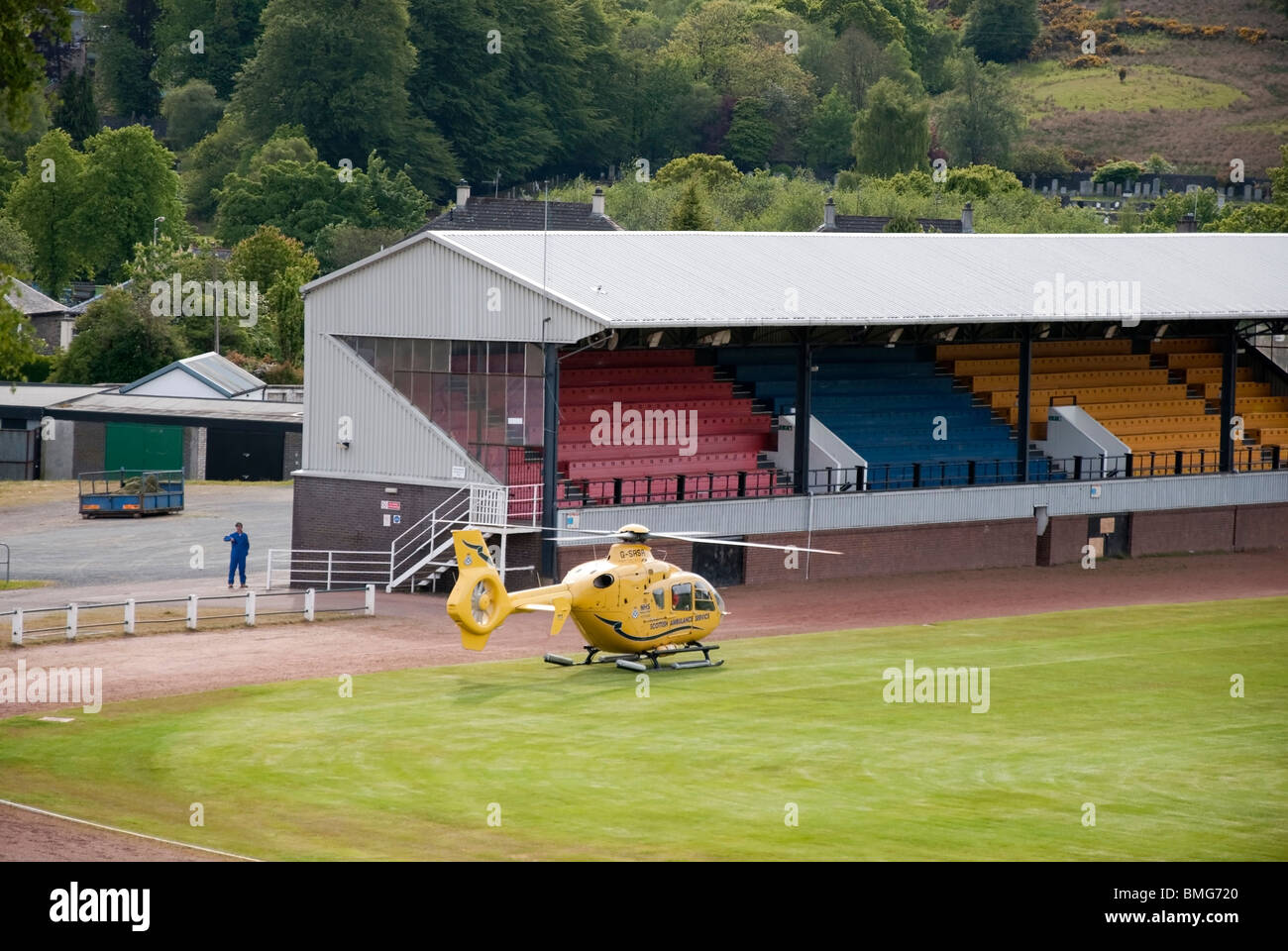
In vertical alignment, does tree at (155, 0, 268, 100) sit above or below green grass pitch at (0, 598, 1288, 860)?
above

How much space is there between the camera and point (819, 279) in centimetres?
5156

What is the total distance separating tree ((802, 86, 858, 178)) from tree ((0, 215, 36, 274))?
266 ft

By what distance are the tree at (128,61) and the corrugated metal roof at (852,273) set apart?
143862 mm

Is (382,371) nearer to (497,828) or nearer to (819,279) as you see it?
(819,279)

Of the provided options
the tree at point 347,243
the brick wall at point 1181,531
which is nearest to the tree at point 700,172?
the tree at point 347,243

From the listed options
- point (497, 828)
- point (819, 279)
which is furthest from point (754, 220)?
point (497, 828)

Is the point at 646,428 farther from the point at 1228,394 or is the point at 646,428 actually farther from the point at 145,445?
the point at 145,445

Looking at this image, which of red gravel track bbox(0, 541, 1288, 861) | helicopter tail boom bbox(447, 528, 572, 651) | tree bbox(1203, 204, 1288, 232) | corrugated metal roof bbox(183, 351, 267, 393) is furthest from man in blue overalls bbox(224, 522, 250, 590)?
tree bbox(1203, 204, 1288, 232)

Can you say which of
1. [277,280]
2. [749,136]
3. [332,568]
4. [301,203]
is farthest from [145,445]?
[749,136]

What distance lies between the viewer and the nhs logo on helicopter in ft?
159

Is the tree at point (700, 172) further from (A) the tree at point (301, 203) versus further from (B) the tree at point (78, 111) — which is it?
(B) the tree at point (78, 111)

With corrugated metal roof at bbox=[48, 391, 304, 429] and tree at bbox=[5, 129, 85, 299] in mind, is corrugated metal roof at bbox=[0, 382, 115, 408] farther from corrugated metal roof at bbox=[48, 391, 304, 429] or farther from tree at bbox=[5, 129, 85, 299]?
tree at bbox=[5, 129, 85, 299]

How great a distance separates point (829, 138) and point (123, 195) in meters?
77.2

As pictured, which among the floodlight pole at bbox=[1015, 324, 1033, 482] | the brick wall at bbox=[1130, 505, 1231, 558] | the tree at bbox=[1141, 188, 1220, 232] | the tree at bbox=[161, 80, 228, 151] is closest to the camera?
the floodlight pole at bbox=[1015, 324, 1033, 482]
